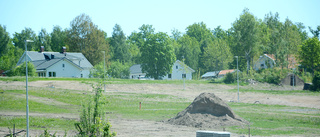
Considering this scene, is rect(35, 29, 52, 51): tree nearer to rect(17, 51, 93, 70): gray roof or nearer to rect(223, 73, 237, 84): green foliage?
rect(17, 51, 93, 70): gray roof

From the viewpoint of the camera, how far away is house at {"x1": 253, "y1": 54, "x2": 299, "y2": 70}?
10217 cm

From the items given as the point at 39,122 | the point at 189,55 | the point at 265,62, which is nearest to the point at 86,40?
the point at 189,55

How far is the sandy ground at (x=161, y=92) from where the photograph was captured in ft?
88.7

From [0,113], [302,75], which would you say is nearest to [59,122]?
[0,113]

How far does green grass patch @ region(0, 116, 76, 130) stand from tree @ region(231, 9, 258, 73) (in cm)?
7413

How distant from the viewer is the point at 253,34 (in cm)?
9812

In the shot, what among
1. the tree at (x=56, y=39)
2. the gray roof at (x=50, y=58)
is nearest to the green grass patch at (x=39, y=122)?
the gray roof at (x=50, y=58)

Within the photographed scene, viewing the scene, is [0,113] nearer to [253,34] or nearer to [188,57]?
[253,34]

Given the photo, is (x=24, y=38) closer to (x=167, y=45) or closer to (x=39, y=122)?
(x=167, y=45)

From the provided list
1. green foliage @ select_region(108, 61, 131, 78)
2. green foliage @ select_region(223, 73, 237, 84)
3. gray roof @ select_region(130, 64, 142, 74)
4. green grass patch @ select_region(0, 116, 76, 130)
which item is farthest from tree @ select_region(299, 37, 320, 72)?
green grass patch @ select_region(0, 116, 76, 130)

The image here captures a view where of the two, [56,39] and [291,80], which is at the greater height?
[56,39]

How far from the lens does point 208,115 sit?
32.3 m

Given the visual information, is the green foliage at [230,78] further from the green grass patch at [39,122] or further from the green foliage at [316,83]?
the green grass patch at [39,122]

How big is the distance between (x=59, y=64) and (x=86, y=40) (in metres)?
22.1
